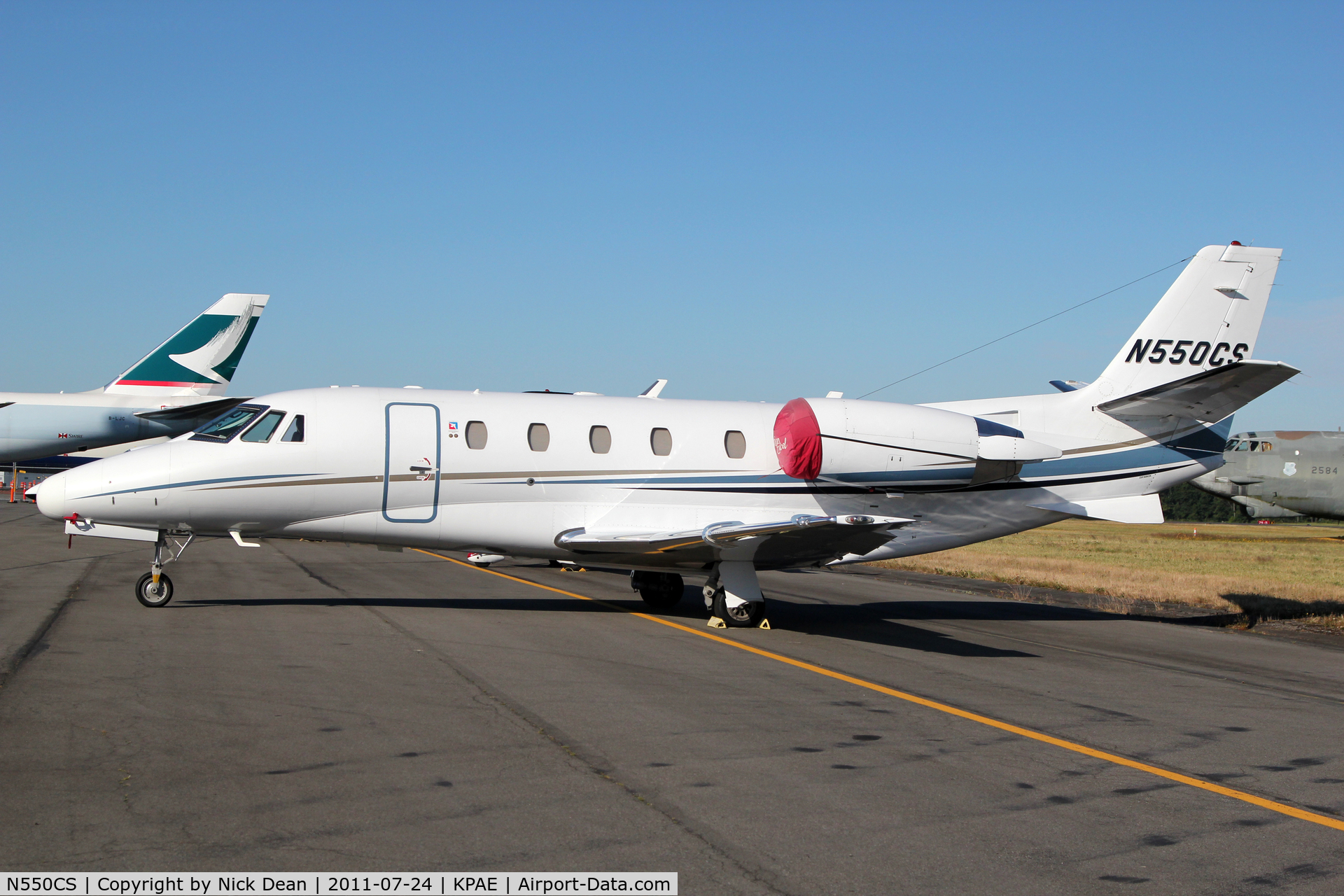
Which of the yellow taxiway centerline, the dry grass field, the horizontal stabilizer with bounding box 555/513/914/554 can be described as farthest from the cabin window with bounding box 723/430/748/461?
the dry grass field

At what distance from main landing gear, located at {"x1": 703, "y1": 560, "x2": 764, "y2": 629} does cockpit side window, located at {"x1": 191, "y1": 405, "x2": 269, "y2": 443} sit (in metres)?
7.22

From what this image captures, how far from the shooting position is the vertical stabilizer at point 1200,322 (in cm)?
1802

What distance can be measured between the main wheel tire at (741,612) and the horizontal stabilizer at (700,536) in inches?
44.1

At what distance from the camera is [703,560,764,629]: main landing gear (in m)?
15.2

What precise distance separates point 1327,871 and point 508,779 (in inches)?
182

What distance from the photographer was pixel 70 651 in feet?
35.0

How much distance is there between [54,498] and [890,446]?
11982 millimetres

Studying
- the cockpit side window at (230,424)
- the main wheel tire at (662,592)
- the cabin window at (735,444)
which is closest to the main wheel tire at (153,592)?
the cockpit side window at (230,424)

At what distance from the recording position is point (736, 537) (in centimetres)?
1402

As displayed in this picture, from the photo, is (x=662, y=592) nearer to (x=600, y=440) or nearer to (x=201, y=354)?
(x=600, y=440)

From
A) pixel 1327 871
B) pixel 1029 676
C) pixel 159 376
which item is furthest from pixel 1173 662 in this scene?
pixel 159 376
